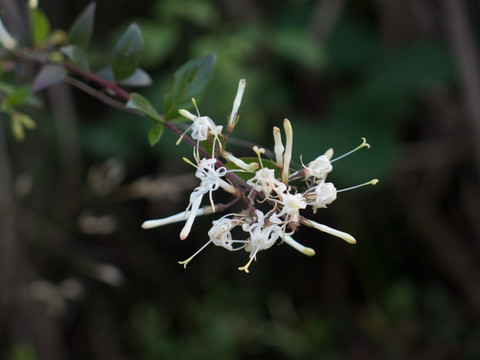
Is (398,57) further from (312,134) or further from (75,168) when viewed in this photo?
(75,168)

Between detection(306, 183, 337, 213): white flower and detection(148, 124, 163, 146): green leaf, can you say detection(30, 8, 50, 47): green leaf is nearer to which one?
detection(148, 124, 163, 146): green leaf

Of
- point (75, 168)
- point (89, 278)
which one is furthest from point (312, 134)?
point (89, 278)

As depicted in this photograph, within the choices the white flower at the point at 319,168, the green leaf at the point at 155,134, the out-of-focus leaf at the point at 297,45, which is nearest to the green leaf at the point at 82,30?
the green leaf at the point at 155,134

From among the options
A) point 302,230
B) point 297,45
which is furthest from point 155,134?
point 302,230

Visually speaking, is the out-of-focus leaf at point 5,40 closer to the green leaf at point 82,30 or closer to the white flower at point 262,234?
the green leaf at point 82,30

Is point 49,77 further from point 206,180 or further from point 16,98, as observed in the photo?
point 206,180

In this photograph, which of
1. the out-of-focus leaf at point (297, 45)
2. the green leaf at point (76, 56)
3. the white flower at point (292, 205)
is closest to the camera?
the white flower at point (292, 205)

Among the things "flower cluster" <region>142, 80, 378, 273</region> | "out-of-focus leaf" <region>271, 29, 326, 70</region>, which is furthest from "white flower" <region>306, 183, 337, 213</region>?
"out-of-focus leaf" <region>271, 29, 326, 70</region>

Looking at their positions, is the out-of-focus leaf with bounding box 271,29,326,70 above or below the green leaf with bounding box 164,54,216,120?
above
